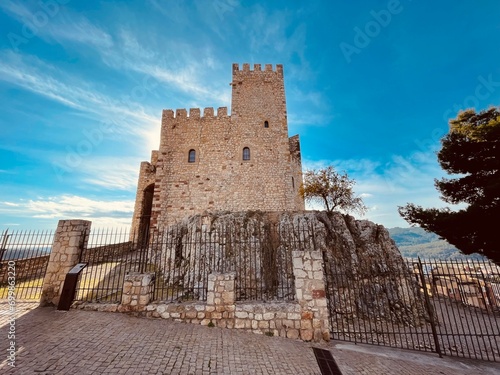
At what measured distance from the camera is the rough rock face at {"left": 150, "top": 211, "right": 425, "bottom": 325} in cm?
1162

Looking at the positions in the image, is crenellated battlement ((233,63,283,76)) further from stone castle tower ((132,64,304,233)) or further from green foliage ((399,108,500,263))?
green foliage ((399,108,500,263))

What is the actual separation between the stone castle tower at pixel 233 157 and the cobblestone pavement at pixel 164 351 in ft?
37.3

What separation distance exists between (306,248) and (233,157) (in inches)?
385

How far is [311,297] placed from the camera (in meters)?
6.68

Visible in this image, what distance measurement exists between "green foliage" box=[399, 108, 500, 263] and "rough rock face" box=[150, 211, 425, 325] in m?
3.01

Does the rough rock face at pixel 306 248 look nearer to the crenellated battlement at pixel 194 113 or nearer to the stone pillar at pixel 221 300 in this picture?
the stone pillar at pixel 221 300

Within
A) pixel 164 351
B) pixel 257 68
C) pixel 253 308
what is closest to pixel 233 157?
pixel 257 68


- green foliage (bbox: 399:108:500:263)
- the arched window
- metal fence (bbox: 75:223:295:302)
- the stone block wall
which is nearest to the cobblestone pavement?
the stone block wall

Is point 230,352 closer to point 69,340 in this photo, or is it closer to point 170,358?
point 170,358

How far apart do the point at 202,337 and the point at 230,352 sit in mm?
986

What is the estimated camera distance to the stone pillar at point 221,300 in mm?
6711

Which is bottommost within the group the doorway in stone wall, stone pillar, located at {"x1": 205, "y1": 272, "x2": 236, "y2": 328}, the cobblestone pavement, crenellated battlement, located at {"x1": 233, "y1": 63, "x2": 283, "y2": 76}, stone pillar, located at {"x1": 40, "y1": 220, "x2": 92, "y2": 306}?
the cobblestone pavement

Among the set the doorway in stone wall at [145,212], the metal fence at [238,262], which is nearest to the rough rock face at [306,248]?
the metal fence at [238,262]

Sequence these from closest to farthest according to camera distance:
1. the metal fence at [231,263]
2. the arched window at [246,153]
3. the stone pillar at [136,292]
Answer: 1. the stone pillar at [136,292]
2. the metal fence at [231,263]
3. the arched window at [246,153]
